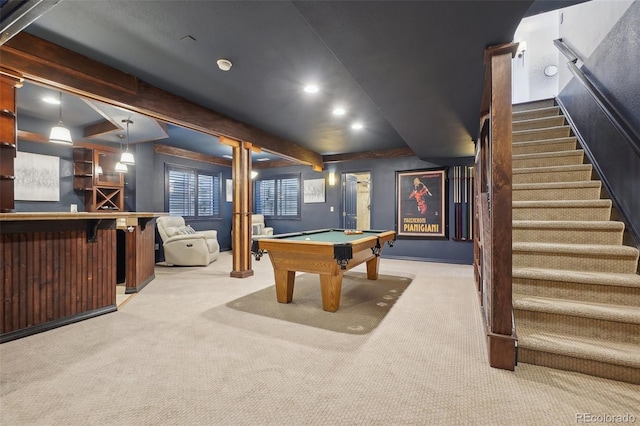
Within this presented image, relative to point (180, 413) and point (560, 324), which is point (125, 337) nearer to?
point (180, 413)

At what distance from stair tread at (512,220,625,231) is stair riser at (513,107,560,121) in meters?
2.35

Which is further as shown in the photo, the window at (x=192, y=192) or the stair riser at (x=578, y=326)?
the window at (x=192, y=192)

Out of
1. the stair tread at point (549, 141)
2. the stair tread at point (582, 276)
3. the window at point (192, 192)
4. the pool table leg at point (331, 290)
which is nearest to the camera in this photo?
the stair tread at point (582, 276)

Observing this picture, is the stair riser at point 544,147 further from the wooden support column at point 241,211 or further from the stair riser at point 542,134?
the wooden support column at point 241,211

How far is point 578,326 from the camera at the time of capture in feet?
6.29

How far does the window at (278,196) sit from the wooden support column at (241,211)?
10.8ft

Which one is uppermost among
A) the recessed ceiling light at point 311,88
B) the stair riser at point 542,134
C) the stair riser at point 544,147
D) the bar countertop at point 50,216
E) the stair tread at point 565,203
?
the recessed ceiling light at point 311,88

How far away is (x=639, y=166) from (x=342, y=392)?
2741 millimetres

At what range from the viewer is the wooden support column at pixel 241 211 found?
4.64m

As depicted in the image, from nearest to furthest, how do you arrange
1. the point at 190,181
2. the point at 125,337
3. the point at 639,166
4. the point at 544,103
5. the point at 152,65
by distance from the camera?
1. the point at 639,166
2. the point at 125,337
3. the point at 152,65
4. the point at 544,103
5. the point at 190,181

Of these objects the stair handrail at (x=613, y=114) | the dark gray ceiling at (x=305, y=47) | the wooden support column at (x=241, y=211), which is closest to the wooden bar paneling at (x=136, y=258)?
the wooden support column at (x=241, y=211)

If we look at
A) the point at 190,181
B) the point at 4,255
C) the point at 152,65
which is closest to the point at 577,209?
the point at 152,65

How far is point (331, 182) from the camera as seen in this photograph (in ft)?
24.4

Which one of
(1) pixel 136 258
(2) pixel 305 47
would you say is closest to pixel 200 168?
(1) pixel 136 258
